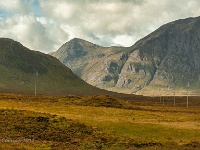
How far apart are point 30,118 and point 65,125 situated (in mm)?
7718

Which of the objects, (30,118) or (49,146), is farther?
(30,118)

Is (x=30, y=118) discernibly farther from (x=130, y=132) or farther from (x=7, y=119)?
(x=130, y=132)

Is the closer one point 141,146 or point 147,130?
point 141,146

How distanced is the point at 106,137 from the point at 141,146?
6.63m

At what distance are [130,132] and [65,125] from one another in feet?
37.9

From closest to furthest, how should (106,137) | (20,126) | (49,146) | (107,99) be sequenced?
(49,146) → (106,137) → (20,126) → (107,99)

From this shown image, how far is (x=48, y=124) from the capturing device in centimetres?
5778

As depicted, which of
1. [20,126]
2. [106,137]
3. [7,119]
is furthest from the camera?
[7,119]

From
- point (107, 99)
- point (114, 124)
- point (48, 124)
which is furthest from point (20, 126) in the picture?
point (107, 99)

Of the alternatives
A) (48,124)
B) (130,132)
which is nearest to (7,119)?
(48,124)

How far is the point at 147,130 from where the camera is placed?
5797 centimetres

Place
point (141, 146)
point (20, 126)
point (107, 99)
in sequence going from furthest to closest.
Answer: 1. point (107, 99)
2. point (20, 126)
3. point (141, 146)

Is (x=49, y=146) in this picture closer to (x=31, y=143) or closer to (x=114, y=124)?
(x=31, y=143)

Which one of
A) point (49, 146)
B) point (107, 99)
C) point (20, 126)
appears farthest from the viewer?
point (107, 99)
